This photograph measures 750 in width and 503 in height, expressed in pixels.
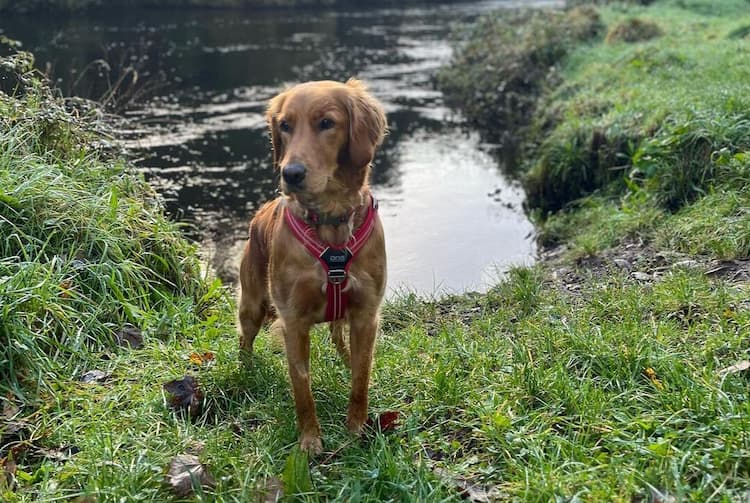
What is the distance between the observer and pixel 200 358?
3975 millimetres

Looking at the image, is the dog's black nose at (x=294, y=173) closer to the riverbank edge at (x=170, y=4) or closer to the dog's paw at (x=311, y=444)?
the dog's paw at (x=311, y=444)

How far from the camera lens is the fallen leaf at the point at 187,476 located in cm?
271

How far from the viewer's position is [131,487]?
269cm

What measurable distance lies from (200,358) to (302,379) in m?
0.99

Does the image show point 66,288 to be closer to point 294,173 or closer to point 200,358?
point 200,358

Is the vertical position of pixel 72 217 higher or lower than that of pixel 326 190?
lower

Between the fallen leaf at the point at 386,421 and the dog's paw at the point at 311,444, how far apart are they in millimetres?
254

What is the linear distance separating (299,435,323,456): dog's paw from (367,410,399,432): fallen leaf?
0.25 metres

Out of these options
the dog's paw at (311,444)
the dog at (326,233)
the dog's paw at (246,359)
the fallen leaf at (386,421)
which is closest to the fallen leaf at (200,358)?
the dog's paw at (246,359)

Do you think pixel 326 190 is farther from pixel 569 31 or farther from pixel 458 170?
pixel 569 31

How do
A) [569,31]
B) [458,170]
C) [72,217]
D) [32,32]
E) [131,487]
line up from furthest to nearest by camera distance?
A: [32,32] → [569,31] → [458,170] → [72,217] → [131,487]

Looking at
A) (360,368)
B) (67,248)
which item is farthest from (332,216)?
(67,248)

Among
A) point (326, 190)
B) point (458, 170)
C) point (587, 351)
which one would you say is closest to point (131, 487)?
point (326, 190)

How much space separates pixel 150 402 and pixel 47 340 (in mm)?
827
